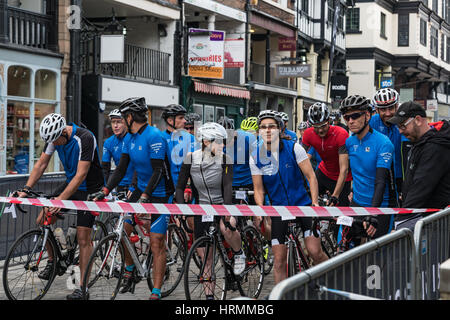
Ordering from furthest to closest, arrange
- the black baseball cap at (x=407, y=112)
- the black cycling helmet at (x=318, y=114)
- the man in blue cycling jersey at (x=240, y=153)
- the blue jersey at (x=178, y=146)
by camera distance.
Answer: the man in blue cycling jersey at (x=240, y=153), the blue jersey at (x=178, y=146), the black cycling helmet at (x=318, y=114), the black baseball cap at (x=407, y=112)

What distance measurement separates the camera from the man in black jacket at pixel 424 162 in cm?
550

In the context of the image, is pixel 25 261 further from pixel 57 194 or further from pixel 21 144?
pixel 21 144

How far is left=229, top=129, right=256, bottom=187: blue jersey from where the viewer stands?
9242 millimetres

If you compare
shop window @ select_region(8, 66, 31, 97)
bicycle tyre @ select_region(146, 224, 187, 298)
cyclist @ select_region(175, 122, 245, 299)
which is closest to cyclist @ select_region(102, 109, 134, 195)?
bicycle tyre @ select_region(146, 224, 187, 298)

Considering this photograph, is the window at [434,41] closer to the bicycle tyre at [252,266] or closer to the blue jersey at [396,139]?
the blue jersey at [396,139]

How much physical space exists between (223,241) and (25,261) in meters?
2.04

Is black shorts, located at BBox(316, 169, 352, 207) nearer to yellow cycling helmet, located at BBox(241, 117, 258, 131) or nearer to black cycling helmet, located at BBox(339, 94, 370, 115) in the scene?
yellow cycling helmet, located at BBox(241, 117, 258, 131)

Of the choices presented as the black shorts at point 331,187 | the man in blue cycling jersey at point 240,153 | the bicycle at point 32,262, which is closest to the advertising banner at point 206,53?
the man in blue cycling jersey at point 240,153

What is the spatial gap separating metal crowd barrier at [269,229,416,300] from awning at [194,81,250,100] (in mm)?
21066

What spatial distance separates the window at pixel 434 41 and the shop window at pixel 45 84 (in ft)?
139

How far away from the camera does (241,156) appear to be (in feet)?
30.6

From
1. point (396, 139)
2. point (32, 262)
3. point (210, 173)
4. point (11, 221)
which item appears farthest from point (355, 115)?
point (11, 221)

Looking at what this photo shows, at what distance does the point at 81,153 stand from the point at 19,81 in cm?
1144

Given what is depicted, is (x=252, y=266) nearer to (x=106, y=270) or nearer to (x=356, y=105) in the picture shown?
(x=106, y=270)
